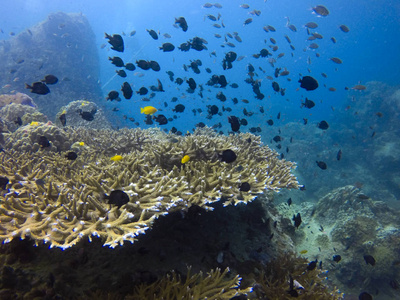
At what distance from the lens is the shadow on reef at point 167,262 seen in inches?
105

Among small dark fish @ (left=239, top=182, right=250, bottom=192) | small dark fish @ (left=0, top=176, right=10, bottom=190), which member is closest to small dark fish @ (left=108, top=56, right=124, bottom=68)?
small dark fish @ (left=0, top=176, right=10, bottom=190)

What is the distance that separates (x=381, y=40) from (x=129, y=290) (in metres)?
186

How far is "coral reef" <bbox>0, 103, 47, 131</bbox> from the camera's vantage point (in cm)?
949

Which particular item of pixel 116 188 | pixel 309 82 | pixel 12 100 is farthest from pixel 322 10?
pixel 12 100

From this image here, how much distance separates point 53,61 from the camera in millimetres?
23078

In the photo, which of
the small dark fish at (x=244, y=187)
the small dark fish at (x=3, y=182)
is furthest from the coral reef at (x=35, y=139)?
the small dark fish at (x=244, y=187)

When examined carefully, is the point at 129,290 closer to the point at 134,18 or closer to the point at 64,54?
the point at 64,54

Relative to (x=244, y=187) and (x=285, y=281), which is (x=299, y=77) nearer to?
(x=244, y=187)

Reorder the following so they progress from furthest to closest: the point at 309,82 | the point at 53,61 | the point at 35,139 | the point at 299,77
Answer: the point at 53,61 < the point at 299,77 < the point at 35,139 < the point at 309,82

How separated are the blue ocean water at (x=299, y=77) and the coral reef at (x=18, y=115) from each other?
5.64m

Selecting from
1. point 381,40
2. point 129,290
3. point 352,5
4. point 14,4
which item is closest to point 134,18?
point 14,4

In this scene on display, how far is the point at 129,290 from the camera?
281 centimetres

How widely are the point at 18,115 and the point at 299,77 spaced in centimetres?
1276

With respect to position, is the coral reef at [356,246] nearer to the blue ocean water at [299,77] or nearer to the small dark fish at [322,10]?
the blue ocean water at [299,77]
